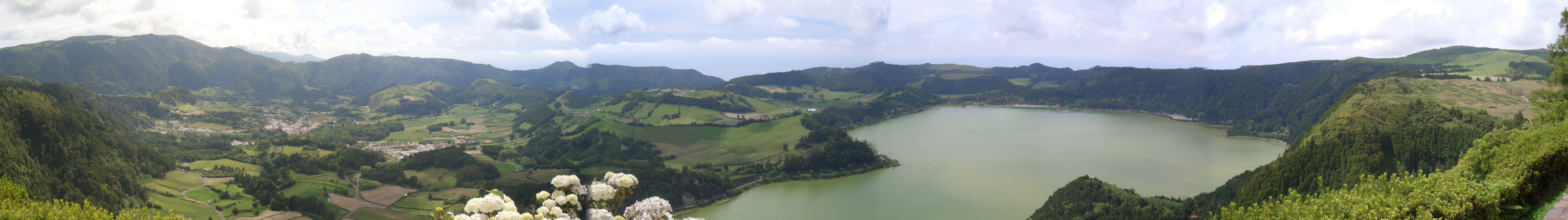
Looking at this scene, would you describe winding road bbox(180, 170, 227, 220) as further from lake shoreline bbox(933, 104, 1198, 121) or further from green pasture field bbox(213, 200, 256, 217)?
lake shoreline bbox(933, 104, 1198, 121)

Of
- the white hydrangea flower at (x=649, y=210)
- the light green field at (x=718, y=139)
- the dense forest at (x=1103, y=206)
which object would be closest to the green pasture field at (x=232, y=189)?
the light green field at (x=718, y=139)

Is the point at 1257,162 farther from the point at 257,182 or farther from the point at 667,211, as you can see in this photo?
the point at 257,182

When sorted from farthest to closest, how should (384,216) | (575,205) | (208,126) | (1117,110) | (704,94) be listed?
(1117,110) < (704,94) < (208,126) < (384,216) < (575,205)

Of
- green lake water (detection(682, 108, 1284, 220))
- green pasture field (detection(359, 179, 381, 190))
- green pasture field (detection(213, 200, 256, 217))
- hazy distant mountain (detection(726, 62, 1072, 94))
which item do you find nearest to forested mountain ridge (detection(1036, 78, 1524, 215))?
green lake water (detection(682, 108, 1284, 220))

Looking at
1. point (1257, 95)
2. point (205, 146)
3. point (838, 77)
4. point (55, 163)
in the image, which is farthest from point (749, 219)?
point (838, 77)

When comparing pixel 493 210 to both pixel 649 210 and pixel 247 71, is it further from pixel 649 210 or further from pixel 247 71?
pixel 247 71

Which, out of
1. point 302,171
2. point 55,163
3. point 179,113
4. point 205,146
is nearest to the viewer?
point 55,163

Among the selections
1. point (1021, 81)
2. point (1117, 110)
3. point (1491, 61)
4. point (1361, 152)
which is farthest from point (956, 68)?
point (1361, 152)
